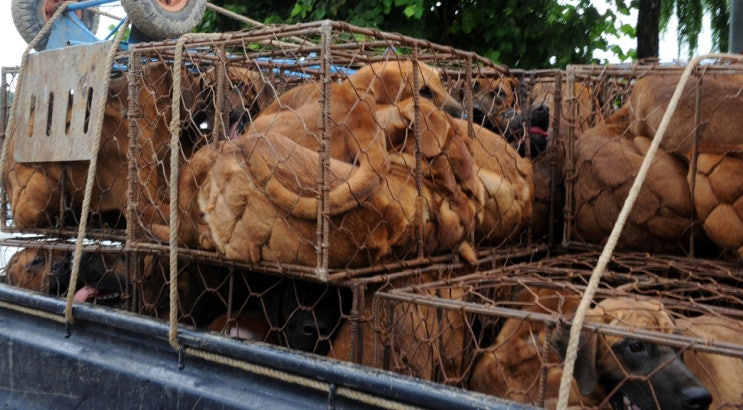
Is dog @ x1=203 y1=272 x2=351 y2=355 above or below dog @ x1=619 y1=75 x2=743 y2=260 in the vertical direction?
below

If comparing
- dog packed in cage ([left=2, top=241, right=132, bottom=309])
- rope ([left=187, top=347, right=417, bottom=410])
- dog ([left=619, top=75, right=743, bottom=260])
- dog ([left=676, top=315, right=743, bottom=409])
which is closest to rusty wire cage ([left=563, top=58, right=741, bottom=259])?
dog ([left=619, top=75, right=743, bottom=260])

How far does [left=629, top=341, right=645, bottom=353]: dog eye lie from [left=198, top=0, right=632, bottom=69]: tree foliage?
6.02 metres

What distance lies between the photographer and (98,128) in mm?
2561

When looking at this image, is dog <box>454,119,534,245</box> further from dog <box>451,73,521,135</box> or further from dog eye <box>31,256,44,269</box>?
dog eye <box>31,256,44,269</box>

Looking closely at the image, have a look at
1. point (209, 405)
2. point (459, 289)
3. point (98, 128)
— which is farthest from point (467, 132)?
point (209, 405)

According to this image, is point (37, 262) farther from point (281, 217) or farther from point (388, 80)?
point (388, 80)

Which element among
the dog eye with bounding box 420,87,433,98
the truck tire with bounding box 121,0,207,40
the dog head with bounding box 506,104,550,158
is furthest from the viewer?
the truck tire with bounding box 121,0,207,40

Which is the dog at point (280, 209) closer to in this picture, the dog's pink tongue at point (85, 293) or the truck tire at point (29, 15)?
the dog's pink tongue at point (85, 293)

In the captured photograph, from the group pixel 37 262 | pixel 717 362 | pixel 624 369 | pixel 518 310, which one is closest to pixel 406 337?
pixel 518 310

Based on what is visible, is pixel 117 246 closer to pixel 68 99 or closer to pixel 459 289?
pixel 68 99

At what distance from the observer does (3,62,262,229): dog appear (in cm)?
328

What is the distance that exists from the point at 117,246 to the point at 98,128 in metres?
0.80

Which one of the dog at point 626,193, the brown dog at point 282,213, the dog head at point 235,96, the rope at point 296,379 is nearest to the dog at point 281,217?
the brown dog at point 282,213

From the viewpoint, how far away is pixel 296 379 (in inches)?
76.9
